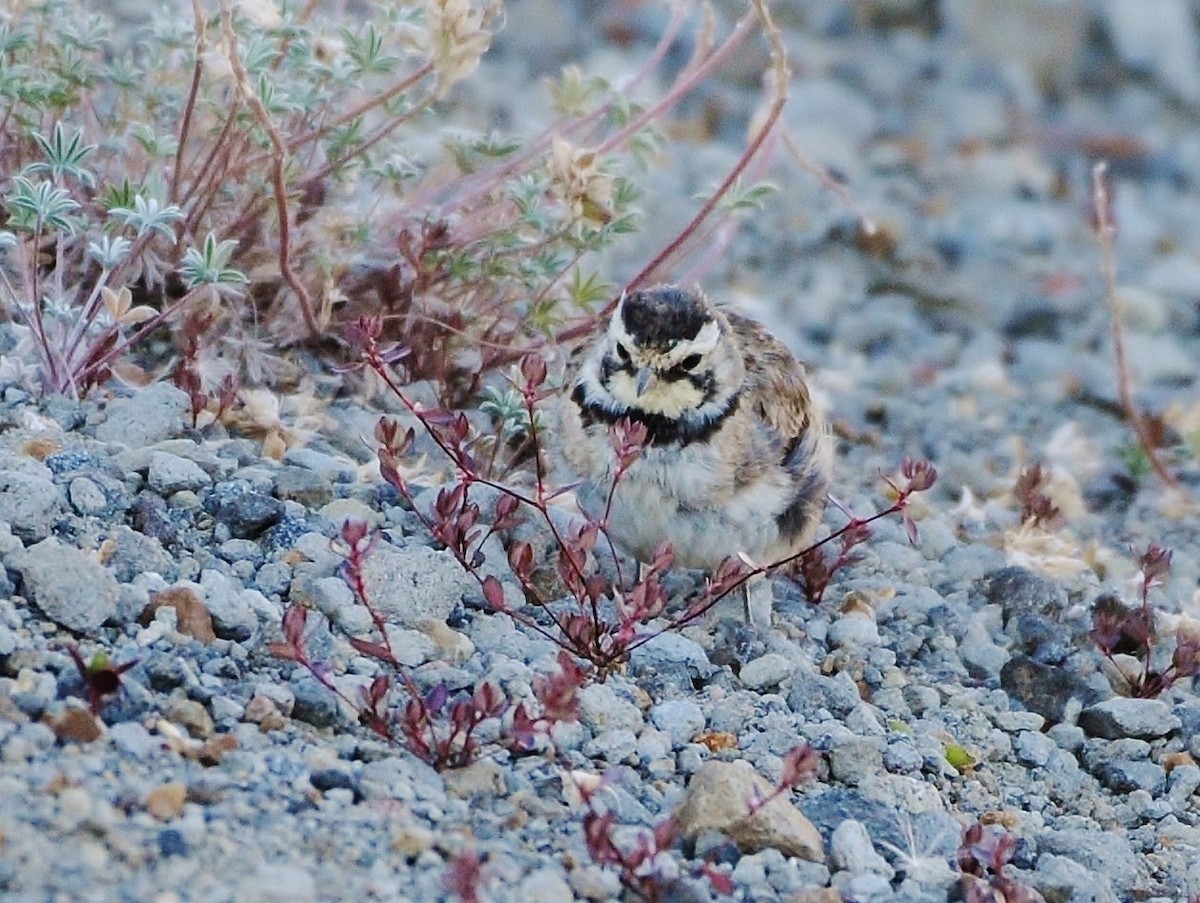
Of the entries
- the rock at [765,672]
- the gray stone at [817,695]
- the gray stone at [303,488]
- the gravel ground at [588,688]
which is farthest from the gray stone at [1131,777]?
the gray stone at [303,488]

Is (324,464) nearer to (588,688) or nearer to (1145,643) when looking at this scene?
(588,688)

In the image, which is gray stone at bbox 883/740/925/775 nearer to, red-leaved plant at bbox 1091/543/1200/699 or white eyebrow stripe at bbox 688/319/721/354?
red-leaved plant at bbox 1091/543/1200/699

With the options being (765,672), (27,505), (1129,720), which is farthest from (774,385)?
(27,505)

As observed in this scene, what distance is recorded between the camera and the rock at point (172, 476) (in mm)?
5402

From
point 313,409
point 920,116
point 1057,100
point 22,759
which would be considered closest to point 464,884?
point 22,759

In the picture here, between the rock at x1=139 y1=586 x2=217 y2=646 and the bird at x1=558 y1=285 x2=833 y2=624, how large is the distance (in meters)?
1.26

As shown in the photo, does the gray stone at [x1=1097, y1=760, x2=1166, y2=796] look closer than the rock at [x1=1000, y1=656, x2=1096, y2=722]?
Yes

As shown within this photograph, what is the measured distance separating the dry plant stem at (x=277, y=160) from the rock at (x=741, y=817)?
211 centimetres

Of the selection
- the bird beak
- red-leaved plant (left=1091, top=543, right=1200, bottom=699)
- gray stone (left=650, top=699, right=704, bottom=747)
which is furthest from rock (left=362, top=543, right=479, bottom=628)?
red-leaved plant (left=1091, top=543, right=1200, bottom=699)

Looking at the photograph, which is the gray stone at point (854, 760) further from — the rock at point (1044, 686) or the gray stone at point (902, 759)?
the rock at point (1044, 686)

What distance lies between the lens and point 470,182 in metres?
6.85

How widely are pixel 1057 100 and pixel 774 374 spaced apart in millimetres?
8097

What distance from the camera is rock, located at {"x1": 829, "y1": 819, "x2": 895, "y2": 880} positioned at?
455cm

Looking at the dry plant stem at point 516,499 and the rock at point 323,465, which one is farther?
the rock at point 323,465
